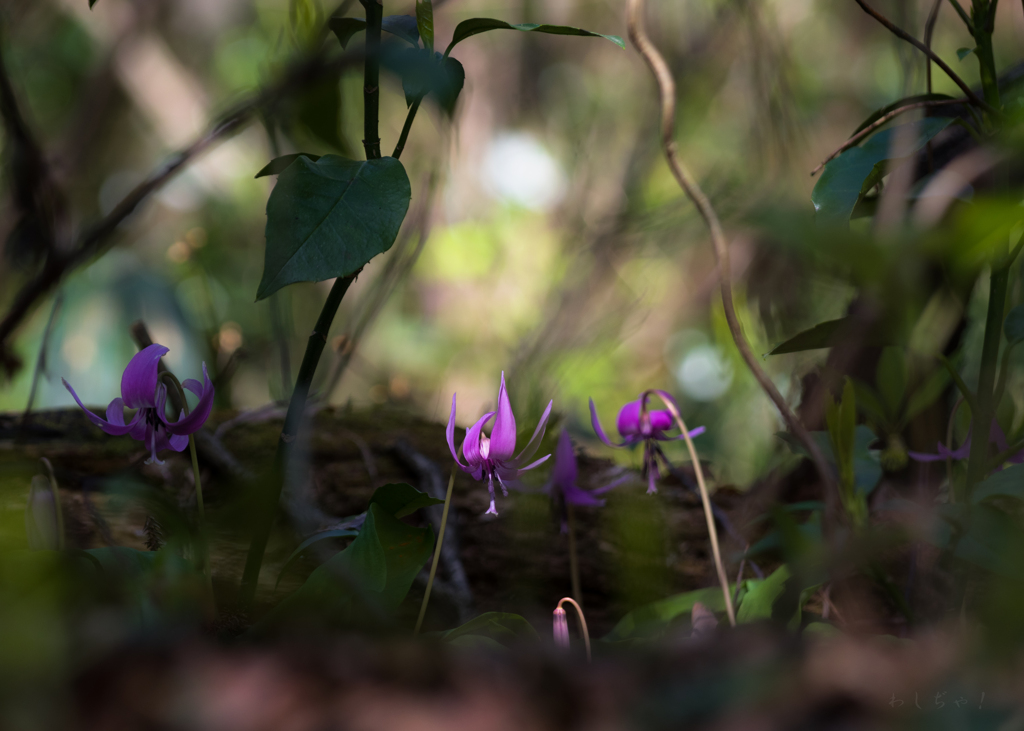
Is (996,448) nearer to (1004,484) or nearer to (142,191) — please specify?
(1004,484)

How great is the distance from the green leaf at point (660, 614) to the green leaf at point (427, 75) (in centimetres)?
55

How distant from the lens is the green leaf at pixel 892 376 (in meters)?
0.98

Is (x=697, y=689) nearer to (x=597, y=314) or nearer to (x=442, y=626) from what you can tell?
(x=442, y=626)

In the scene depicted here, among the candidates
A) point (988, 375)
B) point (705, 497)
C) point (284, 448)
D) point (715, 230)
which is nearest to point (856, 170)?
point (715, 230)

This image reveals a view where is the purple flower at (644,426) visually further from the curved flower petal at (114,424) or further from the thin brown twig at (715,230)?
the curved flower petal at (114,424)

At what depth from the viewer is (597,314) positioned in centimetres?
287

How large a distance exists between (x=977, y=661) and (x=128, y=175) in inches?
235

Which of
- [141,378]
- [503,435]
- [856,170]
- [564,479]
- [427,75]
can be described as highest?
[427,75]

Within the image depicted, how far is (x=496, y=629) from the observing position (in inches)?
23.8

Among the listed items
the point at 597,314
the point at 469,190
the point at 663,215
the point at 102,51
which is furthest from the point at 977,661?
the point at 102,51

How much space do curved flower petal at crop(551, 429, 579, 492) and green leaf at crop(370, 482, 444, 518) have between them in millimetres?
262

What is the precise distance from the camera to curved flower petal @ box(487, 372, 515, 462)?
0.67 metres

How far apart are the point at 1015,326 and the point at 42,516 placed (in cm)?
94

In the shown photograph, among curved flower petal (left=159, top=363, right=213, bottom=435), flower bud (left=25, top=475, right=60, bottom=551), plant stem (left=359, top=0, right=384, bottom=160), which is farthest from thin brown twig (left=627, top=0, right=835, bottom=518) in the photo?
flower bud (left=25, top=475, right=60, bottom=551)
